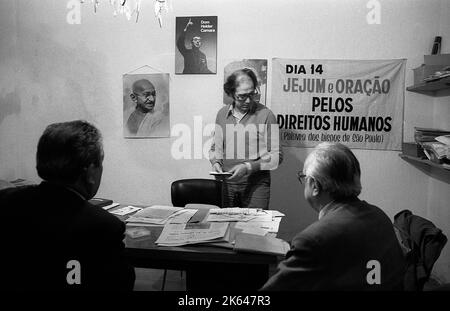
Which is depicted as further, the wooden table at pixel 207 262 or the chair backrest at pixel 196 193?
the chair backrest at pixel 196 193

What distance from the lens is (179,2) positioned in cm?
323

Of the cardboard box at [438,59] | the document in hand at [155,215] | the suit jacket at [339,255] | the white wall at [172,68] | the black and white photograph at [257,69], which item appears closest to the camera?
the suit jacket at [339,255]

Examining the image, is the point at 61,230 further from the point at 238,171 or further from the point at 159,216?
the point at 238,171

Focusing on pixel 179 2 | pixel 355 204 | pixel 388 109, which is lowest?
pixel 355 204

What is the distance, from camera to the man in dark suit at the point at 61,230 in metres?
1.02

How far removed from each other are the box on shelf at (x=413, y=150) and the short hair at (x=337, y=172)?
76.6 inches

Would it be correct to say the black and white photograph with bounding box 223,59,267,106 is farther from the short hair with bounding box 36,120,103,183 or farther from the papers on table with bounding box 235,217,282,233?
the short hair with bounding box 36,120,103,183

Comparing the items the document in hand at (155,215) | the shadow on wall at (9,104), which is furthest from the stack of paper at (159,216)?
the shadow on wall at (9,104)

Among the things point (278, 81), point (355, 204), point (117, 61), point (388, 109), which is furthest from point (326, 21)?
point (355, 204)

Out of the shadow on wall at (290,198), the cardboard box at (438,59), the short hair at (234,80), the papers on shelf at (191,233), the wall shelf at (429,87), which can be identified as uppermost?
the cardboard box at (438,59)

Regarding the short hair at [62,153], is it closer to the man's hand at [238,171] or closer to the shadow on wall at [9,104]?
the man's hand at [238,171]

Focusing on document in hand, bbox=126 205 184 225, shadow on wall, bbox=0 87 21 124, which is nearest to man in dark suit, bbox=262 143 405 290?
document in hand, bbox=126 205 184 225

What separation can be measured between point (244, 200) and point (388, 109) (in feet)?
5.22
